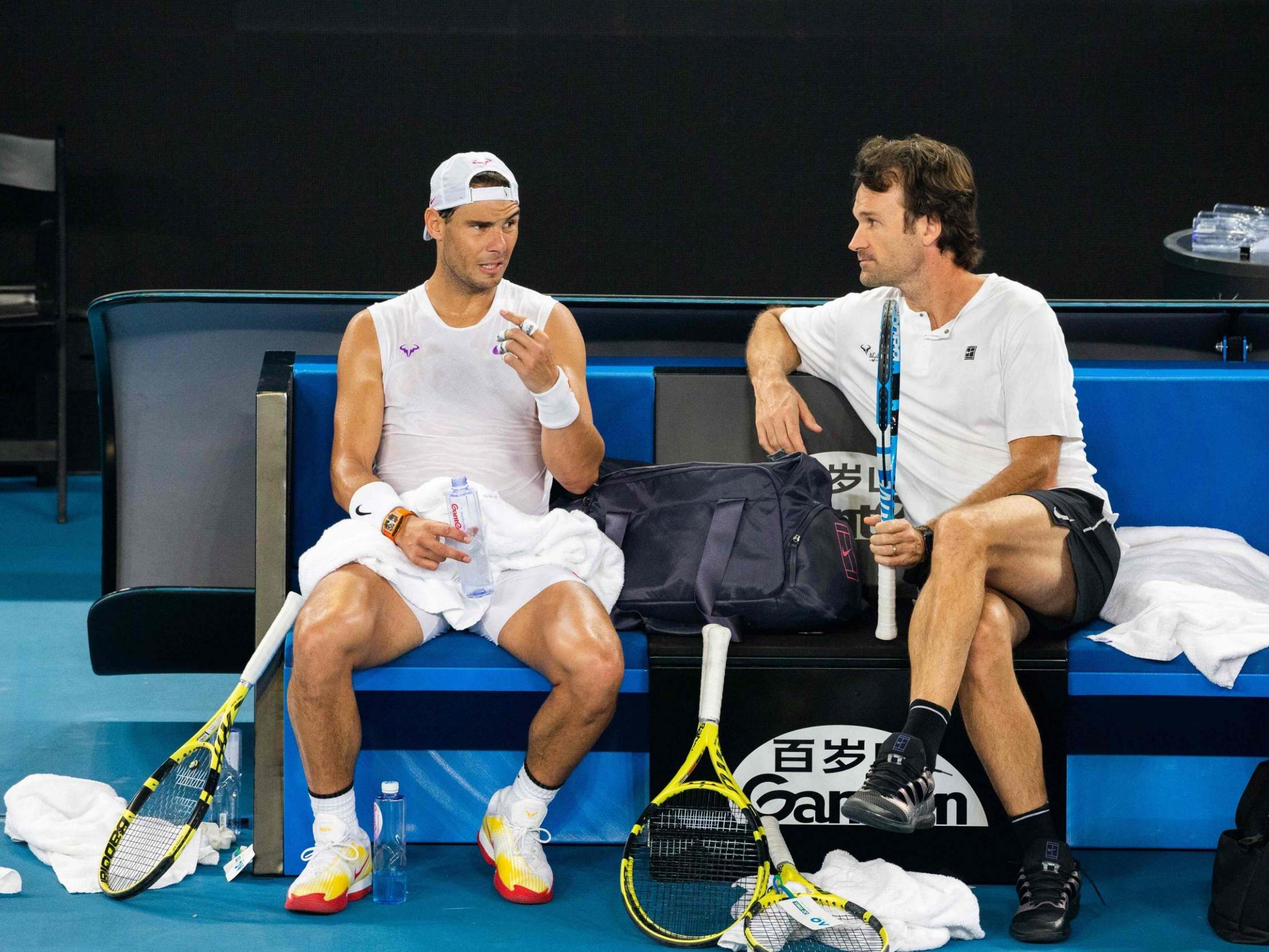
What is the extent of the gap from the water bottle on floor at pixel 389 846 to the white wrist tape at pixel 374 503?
0.53 metres

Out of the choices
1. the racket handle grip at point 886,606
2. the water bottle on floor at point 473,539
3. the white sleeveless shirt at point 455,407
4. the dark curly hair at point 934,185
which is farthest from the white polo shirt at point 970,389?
the water bottle on floor at point 473,539

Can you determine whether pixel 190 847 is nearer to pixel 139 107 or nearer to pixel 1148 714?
pixel 1148 714

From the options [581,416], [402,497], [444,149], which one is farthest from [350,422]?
[444,149]

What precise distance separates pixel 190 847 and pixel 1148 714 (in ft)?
6.49

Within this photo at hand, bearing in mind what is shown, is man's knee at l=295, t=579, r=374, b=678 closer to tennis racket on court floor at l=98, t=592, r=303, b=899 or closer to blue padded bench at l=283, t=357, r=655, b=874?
tennis racket on court floor at l=98, t=592, r=303, b=899

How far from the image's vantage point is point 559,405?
322cm

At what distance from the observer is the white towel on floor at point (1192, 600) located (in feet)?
9.89

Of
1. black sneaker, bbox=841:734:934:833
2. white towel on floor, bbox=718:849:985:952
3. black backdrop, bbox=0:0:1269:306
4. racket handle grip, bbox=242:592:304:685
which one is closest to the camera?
black sneaker, bbox=841:734:934:833

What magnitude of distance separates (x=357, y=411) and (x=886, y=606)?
1.17m

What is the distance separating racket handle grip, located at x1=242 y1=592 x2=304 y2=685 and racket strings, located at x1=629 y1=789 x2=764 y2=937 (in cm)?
79

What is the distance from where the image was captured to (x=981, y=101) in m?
7.79

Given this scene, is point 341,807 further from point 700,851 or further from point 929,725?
point 929,725

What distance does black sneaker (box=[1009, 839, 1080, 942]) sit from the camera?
2.87 m

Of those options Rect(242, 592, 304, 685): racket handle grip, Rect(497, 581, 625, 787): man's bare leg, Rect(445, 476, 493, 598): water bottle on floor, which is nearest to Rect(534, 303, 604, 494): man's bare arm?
Rect(445, 476, 493, 598): water bottle on floor
